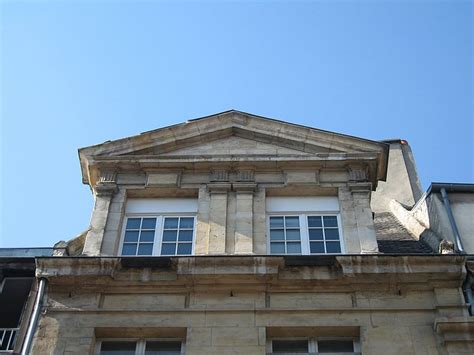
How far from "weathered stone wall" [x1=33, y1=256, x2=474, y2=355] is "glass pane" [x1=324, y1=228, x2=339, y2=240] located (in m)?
1.04

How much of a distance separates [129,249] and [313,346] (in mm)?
3746

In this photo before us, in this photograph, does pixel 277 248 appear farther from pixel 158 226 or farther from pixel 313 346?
pixel 158 226

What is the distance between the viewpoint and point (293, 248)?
12312 mm

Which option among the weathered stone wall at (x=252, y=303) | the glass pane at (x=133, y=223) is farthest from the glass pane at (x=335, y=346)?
the glass pane at (x=133, y=223)

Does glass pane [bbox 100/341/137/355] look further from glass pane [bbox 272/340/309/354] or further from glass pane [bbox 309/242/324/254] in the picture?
glass pane [bbox 309/242/324/254]

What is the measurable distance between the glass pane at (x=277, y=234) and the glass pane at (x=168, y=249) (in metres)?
1.75

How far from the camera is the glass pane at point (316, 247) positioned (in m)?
12.2

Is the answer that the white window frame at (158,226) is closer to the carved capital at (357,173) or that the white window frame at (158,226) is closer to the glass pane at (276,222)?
the glass pane at (276,222)

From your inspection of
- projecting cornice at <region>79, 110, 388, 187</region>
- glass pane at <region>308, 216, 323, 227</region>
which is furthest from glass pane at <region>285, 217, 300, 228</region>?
projecting cornice at <region>79, 110, 388, 187</region>

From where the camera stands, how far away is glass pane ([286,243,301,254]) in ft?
40.2

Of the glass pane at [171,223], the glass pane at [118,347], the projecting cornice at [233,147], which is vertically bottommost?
the glass pane at [118,347]

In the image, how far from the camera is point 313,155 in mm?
13594

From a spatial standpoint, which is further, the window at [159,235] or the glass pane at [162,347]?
A: the window at [159,235]

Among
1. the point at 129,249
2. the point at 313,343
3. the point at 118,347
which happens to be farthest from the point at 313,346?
the point at 129,249
